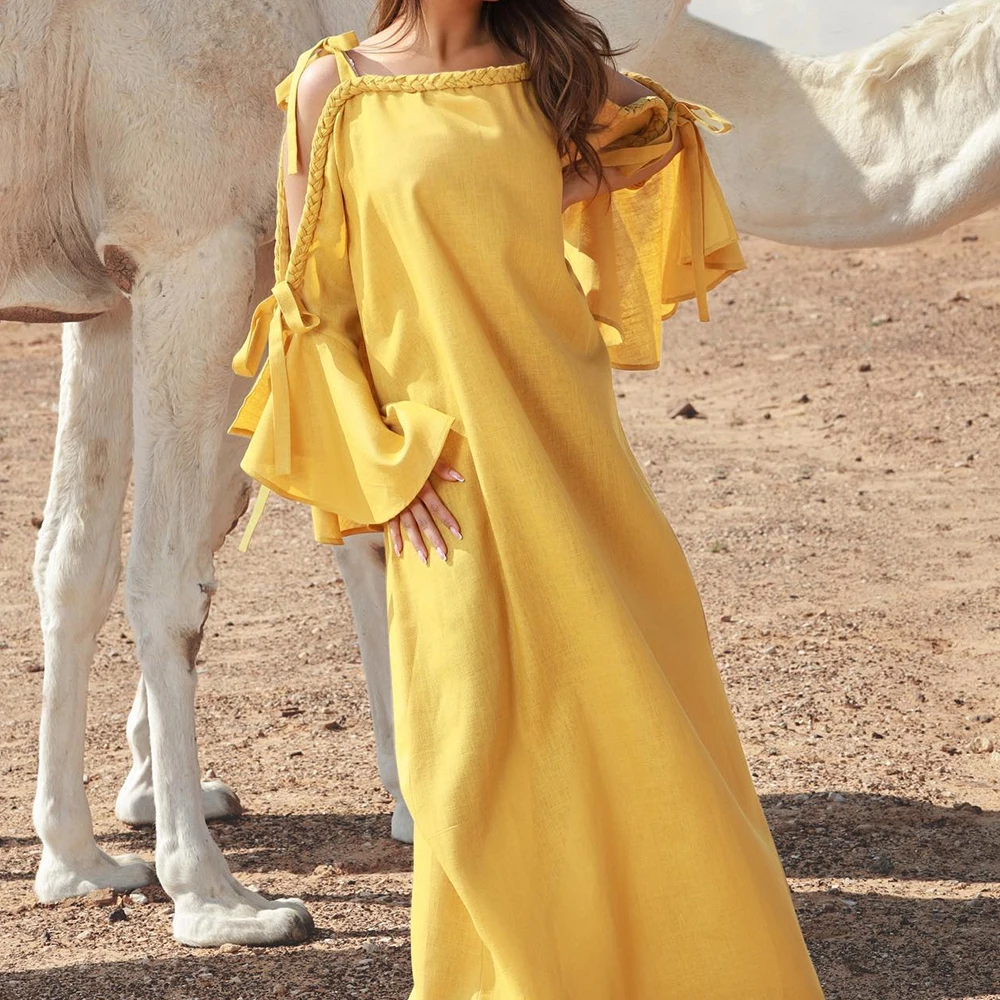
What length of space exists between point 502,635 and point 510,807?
11.1 inches

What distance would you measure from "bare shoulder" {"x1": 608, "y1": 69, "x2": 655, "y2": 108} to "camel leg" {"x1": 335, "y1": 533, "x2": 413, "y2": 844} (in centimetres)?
148

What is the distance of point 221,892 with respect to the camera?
359 cm

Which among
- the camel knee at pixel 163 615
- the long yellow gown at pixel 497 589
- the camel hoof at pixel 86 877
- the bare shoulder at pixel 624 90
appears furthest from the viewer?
the camel hoof at pixel 86 877

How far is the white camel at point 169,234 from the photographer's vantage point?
3506 mm

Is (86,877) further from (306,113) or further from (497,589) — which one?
(306,113)

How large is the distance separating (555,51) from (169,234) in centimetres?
114

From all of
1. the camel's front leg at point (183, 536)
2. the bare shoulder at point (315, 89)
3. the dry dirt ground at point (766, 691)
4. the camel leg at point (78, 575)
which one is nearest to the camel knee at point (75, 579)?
the camel leg at point (78, 575)

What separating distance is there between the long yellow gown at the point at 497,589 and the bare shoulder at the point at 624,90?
0.94ft

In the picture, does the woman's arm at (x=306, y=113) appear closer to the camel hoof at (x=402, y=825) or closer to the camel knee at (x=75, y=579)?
the camel knee at (x=75, y=579)

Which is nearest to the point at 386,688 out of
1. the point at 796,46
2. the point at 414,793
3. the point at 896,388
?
the point at 414,793

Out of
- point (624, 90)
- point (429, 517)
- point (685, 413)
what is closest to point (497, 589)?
point (429, 517)

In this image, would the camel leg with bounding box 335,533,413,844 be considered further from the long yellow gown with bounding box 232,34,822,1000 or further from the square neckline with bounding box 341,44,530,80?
the square neckline with bounding box 341,44,530,80

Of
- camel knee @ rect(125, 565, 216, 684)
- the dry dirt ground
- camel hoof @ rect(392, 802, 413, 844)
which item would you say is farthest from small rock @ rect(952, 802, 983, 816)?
camel knee @ rect(125, 565, 216, 684)

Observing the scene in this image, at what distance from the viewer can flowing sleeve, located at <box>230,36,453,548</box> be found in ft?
8.73
